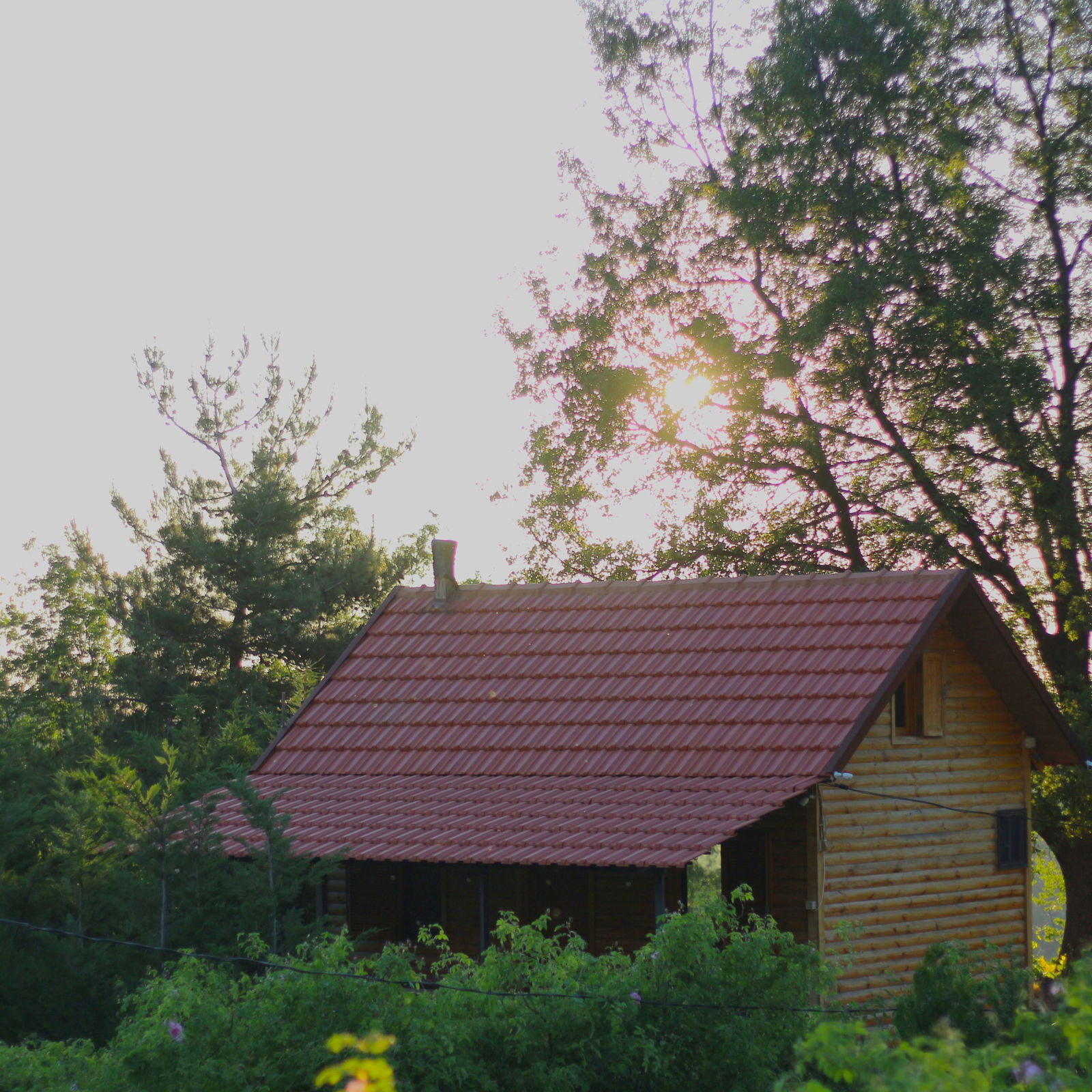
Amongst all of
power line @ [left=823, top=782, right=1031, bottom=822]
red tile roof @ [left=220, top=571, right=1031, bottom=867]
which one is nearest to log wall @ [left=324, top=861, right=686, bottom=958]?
red tile roof @ [left=220, top=571, right=1031, bottom=867]

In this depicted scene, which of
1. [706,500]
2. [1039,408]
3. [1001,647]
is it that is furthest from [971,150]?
[1001,647]

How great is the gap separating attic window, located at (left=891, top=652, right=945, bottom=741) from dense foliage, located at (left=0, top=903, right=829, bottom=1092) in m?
7.57

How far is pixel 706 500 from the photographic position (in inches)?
1083

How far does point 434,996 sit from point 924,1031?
3642mm

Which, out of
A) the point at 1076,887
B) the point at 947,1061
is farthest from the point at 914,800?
the point at 947,1061

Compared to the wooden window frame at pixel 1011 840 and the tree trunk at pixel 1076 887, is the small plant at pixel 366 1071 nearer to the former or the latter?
the wooden window frame at pixel 1011 840

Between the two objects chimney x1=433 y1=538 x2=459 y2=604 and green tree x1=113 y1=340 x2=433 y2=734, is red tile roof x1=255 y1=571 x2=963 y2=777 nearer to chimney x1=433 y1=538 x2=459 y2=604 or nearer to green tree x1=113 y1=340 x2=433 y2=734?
chimney x1=433 y1=538 x2=459 y2=604

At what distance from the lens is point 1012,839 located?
1878 cm

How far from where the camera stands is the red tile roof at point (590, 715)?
603 inches

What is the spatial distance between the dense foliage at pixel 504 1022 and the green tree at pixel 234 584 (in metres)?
26.0

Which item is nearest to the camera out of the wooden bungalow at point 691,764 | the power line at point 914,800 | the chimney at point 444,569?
the wooden bungalow at point 691,764

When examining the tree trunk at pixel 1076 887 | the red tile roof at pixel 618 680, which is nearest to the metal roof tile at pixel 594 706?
the red tile roof at pixel 618 680

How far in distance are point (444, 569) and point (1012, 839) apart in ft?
29.7

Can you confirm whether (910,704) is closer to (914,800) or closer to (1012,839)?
(914,800)
